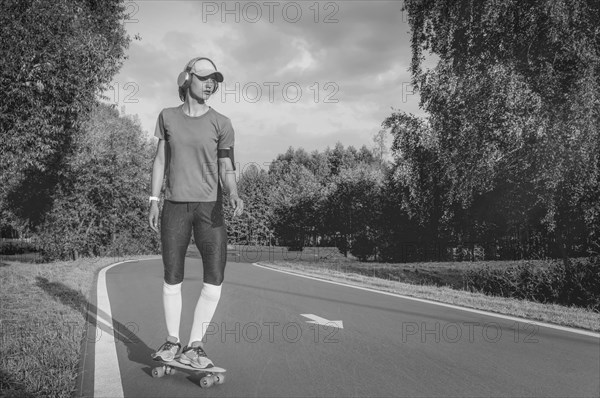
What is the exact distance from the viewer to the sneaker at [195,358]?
371cm

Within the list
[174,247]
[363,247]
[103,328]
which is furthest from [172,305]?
[363,247]

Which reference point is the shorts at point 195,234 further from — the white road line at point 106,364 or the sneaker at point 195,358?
the white road line at point 106,364

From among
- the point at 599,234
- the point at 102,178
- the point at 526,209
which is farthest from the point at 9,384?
the point at 102,178

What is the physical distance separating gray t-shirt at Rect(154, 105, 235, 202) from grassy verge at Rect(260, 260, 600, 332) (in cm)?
510

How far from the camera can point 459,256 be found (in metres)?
29.1

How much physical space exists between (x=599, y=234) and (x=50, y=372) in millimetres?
12127

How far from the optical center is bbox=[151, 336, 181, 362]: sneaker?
12.4 ft

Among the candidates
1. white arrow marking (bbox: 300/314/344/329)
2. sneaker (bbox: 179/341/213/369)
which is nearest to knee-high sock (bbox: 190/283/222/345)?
sneaker (bbox: 179/341/213/369)

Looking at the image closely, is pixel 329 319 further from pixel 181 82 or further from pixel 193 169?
pixel 181 82

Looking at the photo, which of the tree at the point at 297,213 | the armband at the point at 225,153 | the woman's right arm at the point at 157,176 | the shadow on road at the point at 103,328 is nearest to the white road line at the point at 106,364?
the shadow on road at the point at 103,328

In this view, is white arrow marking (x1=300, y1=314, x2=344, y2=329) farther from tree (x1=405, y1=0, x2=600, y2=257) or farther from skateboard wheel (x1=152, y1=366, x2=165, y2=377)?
tree (x1=405, y1=0, x2=600, y2=257)

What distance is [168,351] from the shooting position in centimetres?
383

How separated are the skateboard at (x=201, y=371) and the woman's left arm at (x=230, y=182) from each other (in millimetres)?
1226

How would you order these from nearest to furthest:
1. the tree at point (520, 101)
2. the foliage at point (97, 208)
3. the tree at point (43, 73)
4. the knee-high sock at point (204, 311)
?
the knee-high sock at point (204, 311) < the tree at point (43, 73) < the tree at point (520, 101) < the foliage at point (97, 208)
